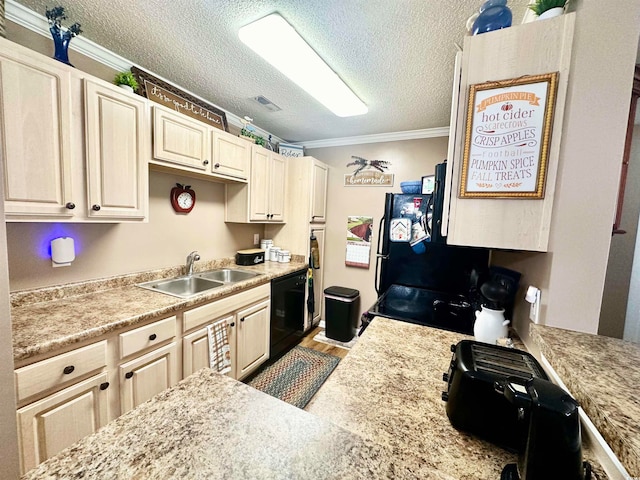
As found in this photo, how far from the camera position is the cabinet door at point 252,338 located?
2.13 m

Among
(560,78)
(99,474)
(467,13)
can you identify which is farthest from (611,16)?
(99,474)

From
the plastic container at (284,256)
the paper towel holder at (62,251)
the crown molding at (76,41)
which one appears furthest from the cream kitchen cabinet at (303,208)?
the paper towel holder at (62,251)

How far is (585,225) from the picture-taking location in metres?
0.85

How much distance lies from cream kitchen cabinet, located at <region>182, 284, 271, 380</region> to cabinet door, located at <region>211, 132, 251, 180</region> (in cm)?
110

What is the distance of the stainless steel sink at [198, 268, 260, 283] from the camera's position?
251 centimetres

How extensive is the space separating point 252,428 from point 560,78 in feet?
4.66

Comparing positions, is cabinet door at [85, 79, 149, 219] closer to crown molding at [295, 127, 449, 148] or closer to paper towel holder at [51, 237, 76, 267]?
paper towel holder at [51, 237, 76, 267]

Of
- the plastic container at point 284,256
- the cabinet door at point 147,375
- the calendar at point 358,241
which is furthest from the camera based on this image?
the calendar at point 358,241

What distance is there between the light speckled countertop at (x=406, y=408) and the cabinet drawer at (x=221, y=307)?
46.3 inches

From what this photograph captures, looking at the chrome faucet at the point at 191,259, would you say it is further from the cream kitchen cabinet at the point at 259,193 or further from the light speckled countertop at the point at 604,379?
the light speckled countertop at the point at 604,379

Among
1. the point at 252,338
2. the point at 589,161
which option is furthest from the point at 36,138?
the point at 589,161

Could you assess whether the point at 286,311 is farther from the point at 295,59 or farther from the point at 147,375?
the point at 295,59

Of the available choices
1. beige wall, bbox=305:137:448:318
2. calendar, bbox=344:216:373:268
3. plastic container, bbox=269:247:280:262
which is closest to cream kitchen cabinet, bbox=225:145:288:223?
plastic container, bbox=269:247:280:262

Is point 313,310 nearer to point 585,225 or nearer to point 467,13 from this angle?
point 585,225
